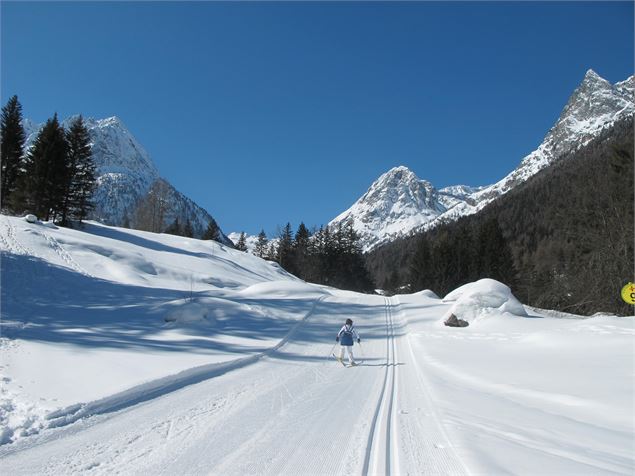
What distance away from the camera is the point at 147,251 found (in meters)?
36.4

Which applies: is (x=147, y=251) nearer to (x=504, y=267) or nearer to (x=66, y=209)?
(x=66, y=209)

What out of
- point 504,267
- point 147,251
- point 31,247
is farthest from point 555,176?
point 31,247

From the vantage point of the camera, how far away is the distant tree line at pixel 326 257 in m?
72.4

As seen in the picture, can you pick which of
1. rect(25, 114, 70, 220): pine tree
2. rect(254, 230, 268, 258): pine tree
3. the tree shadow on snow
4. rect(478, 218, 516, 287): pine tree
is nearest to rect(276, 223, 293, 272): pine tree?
rect(254, 230, 268, 258): pine tree

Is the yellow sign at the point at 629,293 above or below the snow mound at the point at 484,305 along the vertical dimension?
above

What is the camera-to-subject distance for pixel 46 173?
3719cm

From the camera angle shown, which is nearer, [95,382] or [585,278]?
[95,382]

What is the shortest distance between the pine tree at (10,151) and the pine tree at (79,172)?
4209mm

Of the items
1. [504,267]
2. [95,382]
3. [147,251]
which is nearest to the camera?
[95,382]

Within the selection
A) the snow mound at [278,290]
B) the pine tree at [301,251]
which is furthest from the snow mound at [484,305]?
the pine tree at [301,251]

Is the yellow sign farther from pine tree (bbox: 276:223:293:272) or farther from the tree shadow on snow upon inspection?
pine tree (bbox: 276:223:293:272)

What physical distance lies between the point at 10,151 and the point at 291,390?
4280cm

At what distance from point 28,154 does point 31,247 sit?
19063 millimetres

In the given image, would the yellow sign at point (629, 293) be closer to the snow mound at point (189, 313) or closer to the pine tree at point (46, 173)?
the snow mound at point (189, 313)
